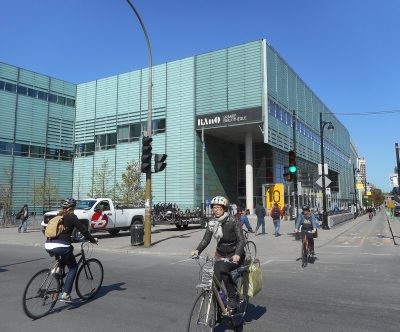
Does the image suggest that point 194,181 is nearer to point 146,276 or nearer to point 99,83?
point 99,83

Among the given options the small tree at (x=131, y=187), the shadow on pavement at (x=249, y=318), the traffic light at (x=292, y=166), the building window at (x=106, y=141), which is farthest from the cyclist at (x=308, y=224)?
the building window at (x=106, y=141)

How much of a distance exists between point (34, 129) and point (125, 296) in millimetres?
43647

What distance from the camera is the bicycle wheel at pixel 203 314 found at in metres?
4.53

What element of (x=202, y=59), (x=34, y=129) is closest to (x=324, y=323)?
(x=202, y=59)

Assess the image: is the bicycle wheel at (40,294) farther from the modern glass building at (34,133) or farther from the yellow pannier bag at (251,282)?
the modern glass building at (34,133)

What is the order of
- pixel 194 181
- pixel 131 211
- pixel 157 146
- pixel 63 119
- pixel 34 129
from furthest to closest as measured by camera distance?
pixel 63 119 < pixel 34 129 < pixel 157 146 < pixel 194 181 < pixel 131 211

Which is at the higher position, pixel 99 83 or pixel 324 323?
pixel 99 83

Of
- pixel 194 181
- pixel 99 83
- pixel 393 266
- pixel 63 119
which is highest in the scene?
pixel 99 83

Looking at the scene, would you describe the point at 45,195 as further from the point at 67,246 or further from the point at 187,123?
the point at 67,246

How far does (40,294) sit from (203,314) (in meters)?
2.84

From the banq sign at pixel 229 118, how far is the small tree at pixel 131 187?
8.69 meters

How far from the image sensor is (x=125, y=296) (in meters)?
7.23

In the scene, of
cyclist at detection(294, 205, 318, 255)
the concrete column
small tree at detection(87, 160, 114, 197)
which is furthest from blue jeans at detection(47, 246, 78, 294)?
small tree at detection(87, 160, 114, 197)

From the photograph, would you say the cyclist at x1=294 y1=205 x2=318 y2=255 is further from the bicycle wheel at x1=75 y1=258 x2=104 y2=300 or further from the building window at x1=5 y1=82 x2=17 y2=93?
the building window at x1=5 y1=82 x2=17 y2=93
